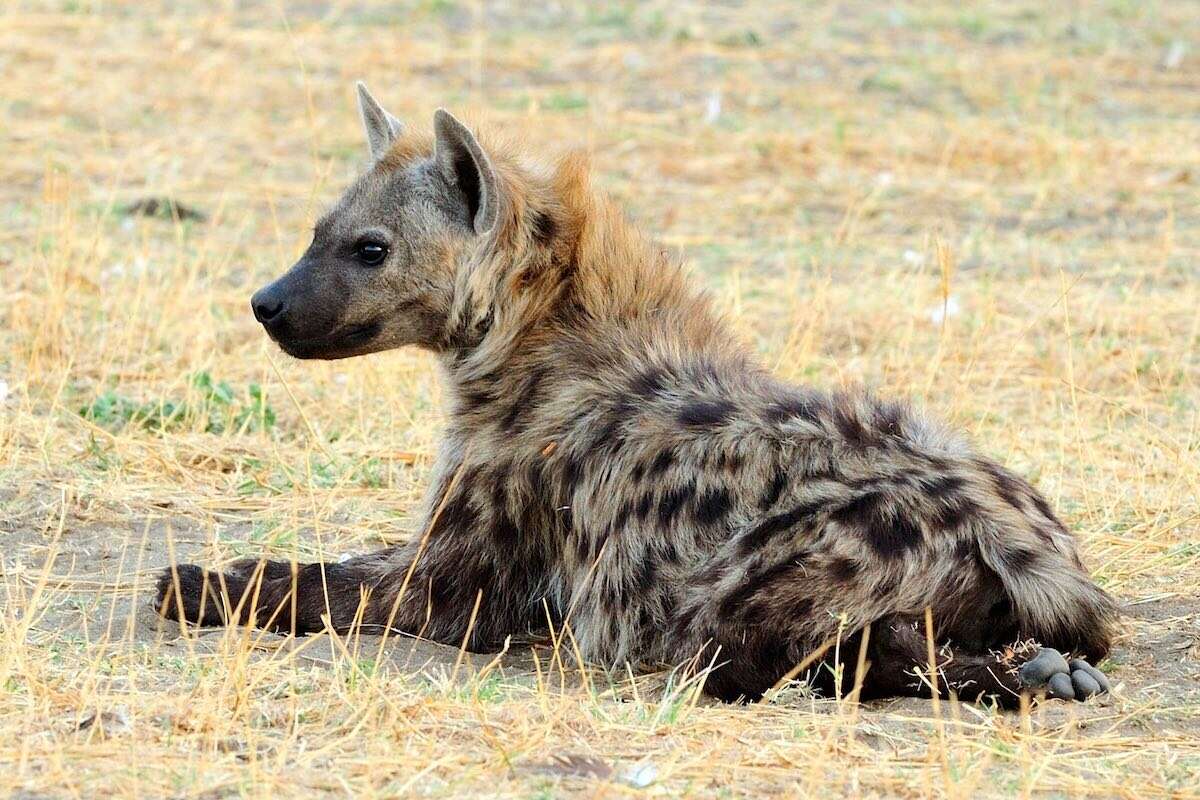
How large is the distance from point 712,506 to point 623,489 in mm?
226

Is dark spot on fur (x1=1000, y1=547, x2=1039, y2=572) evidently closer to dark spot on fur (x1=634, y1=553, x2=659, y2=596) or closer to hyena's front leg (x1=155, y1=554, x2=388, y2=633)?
dark spot on fur (x1=634, y1=553, x2=659, y2=596)

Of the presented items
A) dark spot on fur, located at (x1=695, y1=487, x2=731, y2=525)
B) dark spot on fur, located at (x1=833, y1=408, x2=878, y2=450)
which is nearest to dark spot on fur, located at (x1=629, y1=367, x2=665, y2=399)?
dark spot on fur, located at (x1=695, y1=487, x2=731, y2=525)

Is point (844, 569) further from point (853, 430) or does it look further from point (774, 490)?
point (853, 430)

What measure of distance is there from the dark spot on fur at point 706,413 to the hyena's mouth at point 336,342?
83cm

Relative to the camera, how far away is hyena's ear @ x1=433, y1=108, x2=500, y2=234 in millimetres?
4301

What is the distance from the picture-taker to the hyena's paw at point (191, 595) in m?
4.21

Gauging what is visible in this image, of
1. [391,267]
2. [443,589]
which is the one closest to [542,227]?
[391,267]

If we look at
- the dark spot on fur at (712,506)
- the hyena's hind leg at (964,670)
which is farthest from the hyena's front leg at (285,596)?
the hyena's hind leg at (964,670)

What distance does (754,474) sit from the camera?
155 inches

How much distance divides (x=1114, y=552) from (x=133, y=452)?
2.86m

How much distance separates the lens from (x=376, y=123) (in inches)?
190

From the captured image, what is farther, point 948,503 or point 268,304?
point 268,304

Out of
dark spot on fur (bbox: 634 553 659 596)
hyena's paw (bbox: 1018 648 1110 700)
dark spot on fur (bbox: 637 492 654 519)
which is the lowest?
hyena's paw (bbox: 1018 648 1110 700)

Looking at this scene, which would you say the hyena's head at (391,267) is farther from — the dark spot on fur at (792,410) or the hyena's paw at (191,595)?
the dark spot on fur at (792,410)
